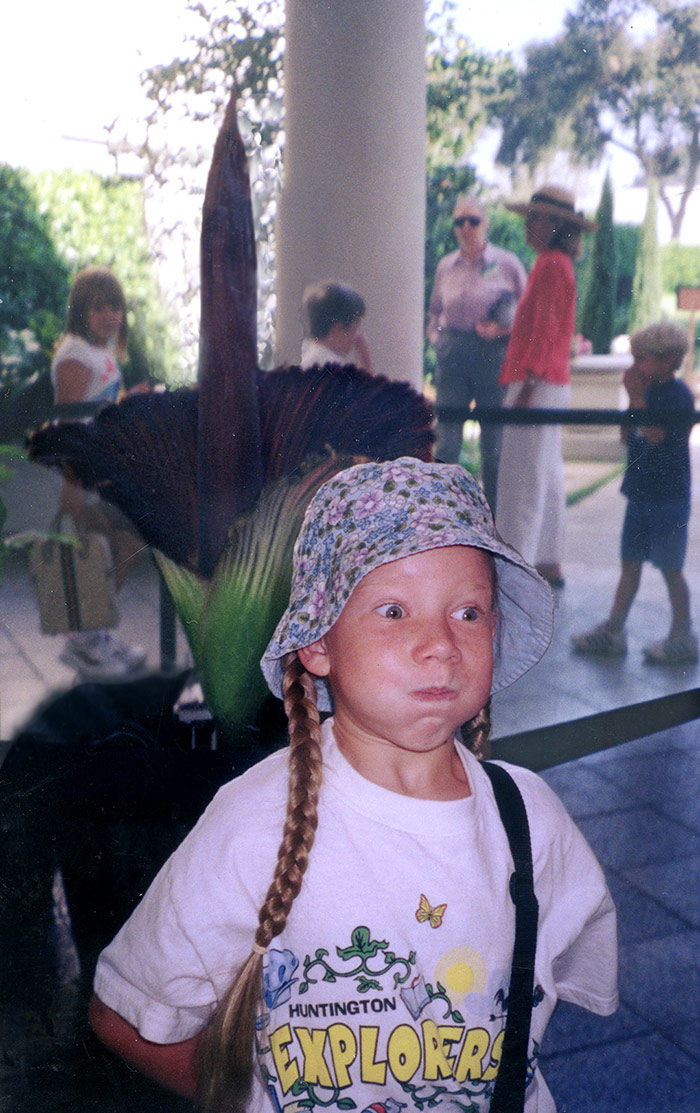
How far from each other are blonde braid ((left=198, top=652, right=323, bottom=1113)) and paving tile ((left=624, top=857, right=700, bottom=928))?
0.59 m

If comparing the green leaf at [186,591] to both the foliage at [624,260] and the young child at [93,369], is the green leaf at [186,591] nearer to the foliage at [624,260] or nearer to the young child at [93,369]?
the young child at [93,369]

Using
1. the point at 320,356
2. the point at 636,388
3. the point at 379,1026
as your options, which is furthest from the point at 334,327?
the point at 379,1026

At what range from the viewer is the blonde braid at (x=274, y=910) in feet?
2.93

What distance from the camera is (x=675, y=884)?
4.19ft

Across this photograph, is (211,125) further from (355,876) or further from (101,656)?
(355,876)

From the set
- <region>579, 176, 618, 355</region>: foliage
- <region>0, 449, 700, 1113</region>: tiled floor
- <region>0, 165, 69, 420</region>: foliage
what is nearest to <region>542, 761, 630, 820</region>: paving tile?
<region>0, 449, 700, 1113</region>: tiled floor

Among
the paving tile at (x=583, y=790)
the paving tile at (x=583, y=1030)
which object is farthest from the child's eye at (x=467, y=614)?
the paving tile at (x=583, y=1030)

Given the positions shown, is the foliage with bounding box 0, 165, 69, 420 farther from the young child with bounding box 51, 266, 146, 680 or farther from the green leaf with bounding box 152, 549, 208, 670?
the green leaf with bounding box 152, 549, 208, 670

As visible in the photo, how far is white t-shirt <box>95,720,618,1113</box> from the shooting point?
907 mm

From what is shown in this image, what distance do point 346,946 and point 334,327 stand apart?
0.63 meters

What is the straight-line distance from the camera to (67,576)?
101cm

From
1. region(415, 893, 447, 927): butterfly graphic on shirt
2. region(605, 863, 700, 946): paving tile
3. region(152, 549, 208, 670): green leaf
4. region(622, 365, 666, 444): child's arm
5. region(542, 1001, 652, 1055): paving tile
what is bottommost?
region(542, 1001, 652, 1055): paving tile

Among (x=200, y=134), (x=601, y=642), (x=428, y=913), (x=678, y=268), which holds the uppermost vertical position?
(x=200, y=134)

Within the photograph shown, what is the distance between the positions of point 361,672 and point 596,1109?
32.4 inches
